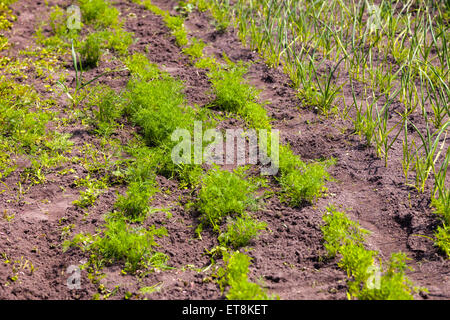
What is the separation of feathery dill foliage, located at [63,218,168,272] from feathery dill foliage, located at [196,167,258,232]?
1.20 feet

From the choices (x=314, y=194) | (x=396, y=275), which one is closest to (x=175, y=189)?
(x=314, y=194)

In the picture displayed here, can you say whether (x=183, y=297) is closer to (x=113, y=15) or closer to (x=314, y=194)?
(x=314, y=194)

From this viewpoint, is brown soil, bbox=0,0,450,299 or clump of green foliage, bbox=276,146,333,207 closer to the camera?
brown soil, bbox=0,0,450,299

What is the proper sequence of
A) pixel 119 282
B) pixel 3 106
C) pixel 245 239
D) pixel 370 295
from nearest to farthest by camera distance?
1. pixel 370 295
2. pixel 119 282
3. pixel 245 239
4. pixel 3 106

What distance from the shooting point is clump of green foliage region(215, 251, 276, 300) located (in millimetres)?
2664

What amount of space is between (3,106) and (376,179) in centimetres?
312

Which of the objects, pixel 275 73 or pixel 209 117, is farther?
pixel 275 73

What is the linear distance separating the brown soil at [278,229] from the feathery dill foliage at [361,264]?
7cm

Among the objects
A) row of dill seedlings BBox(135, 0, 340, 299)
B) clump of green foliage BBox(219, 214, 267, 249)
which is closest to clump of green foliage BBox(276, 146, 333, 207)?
row of dill seedlings BBox(135, 0, 340, 299)

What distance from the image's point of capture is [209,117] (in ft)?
14.3

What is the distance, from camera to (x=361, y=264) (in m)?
2.82

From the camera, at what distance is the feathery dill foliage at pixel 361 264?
262 centimetres

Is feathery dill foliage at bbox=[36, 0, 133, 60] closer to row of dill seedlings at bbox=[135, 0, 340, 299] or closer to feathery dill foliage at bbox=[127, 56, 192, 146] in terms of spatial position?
feathery dill foliage at bbox=[127, 56, 192, 146]

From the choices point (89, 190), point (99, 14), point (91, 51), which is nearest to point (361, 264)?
point (89, 190)
